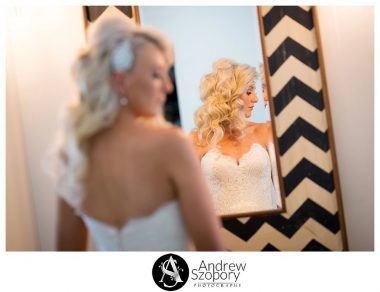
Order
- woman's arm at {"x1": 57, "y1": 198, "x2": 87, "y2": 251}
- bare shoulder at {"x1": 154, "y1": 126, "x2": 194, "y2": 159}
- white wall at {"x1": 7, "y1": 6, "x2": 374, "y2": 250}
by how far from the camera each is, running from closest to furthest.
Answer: bare shoulder at {"x1": 154, "y1": 126, "x2": 194, "y2": 159}
woman's arm at {"x1": 57, "y1": 198, "x2": 87, "y2": 251}
white wall at {"x1": 7, "y1": 6, "x2": 374, "y2": 250}

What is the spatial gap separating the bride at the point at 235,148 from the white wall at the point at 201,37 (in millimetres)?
49

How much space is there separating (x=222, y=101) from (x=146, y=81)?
0.32m

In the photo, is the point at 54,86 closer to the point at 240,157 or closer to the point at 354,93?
the point at 240,157

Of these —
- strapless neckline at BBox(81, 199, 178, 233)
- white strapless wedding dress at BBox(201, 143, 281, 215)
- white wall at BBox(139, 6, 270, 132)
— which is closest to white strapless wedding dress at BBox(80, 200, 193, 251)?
strapless neckline at BBox(81, 199, 178, 233)

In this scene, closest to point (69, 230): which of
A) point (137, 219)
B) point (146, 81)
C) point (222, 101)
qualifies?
point (137, 219)

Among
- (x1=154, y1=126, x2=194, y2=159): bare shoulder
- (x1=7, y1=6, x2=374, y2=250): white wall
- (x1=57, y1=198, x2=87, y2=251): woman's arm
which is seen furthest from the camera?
(x1=7, y1=6, x2=374, y2=250): white wall

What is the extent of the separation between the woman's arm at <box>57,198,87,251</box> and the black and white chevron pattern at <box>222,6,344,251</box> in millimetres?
497

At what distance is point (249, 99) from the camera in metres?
1.68

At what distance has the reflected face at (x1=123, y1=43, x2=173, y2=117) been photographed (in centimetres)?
146

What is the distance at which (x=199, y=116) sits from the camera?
167 cm
